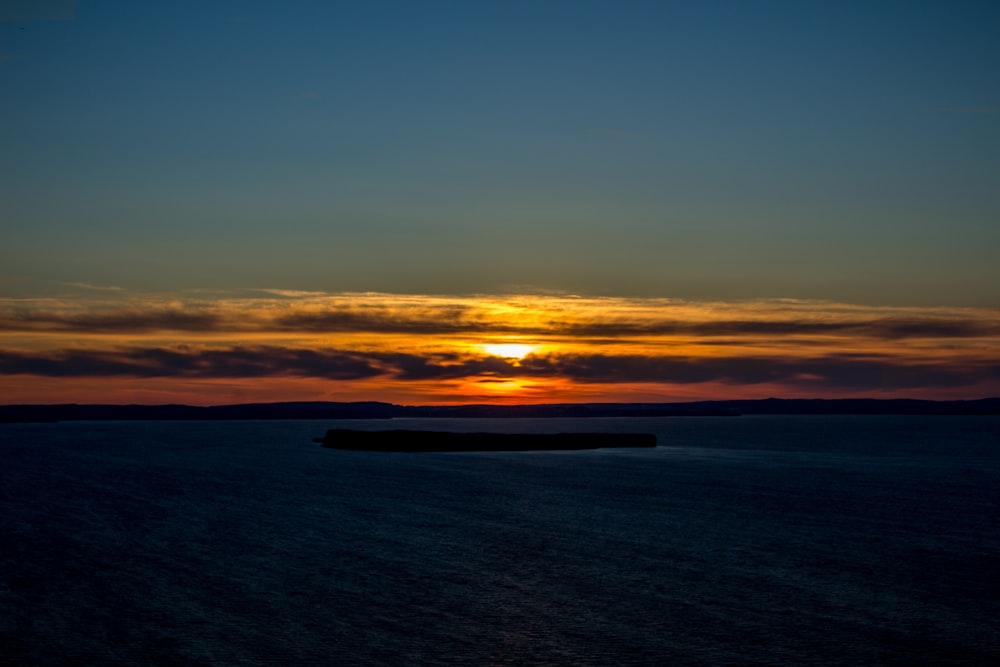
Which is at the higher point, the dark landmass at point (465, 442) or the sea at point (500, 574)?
the dark landmass at point (465, 442)

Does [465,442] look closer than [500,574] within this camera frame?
No

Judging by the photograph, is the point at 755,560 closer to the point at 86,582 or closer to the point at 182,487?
Result: the point at 86,582

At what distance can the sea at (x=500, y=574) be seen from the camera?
26.9 m

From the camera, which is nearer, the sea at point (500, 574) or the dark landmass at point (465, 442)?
the sea at point (500, 574)

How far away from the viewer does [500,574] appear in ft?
125

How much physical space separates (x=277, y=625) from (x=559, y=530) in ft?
82.5

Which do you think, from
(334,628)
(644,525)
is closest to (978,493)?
(644,525)

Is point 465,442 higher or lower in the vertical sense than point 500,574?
higher

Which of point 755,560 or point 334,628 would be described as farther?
point 755,560

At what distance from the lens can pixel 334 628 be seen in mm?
29016

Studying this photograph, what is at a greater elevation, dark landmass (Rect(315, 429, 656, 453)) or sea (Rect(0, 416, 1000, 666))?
dark landmass (Rect(315, 429, 656, 453))

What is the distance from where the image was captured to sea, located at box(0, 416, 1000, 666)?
26.9 metres

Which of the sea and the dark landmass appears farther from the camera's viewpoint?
the dark landmass

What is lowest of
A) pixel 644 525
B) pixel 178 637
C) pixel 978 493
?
pixel 178 637
